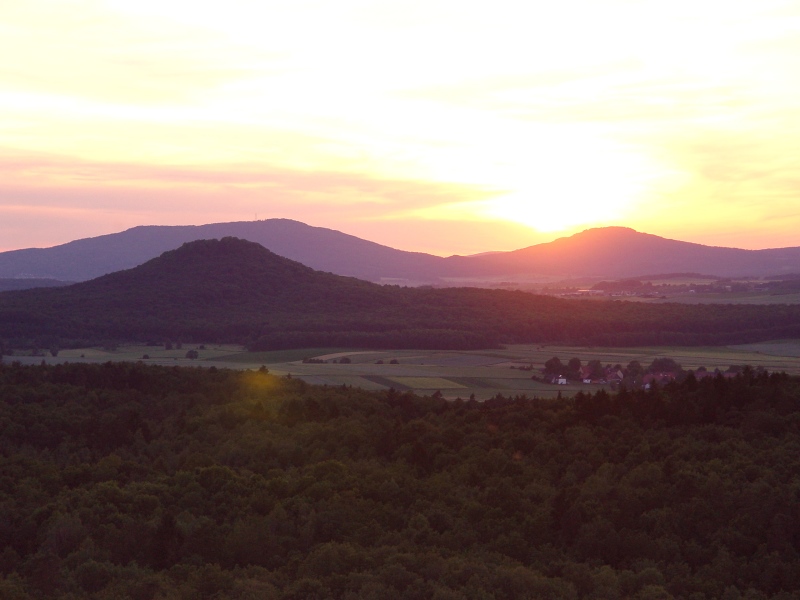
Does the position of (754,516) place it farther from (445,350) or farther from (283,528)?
(445,350)

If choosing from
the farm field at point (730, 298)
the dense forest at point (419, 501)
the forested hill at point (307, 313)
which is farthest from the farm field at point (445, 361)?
the farm field at point (730, 298)

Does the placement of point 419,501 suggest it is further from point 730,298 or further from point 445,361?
point 730,298

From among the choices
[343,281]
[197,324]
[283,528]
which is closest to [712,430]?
[283,528]

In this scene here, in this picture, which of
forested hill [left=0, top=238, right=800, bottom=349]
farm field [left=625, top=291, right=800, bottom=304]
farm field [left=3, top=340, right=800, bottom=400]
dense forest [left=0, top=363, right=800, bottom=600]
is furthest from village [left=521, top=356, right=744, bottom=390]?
farm field [left=625, top=291, right=800, bottom=304]

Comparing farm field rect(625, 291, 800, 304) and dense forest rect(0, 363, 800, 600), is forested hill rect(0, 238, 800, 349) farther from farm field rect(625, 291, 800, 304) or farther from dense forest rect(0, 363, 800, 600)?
dense forest rect(0, 363, 800, 600)

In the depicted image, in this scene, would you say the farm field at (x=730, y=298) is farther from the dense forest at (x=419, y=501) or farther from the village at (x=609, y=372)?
the dense forest at (x=419, y=501)
